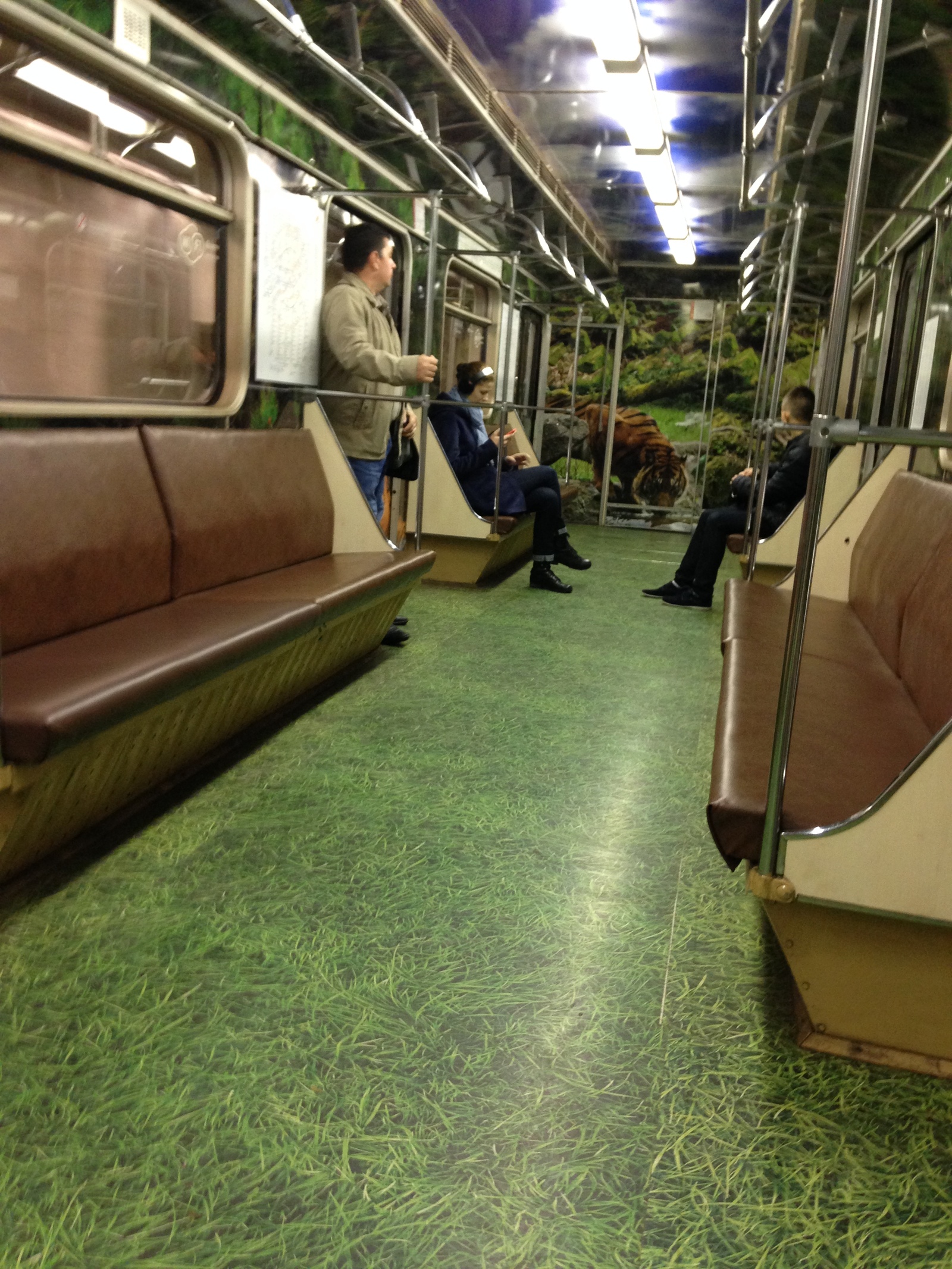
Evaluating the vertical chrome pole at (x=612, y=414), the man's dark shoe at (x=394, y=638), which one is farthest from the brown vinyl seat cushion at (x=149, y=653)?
the vertical chrome pole at (x=612, y=414)

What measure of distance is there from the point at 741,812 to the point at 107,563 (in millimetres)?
1876

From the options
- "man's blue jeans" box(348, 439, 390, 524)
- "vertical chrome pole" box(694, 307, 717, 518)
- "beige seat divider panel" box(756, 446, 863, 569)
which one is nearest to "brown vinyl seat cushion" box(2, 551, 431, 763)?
"man's blue jeans" box(348, 439, 390, 524)

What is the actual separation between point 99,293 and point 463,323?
17.2ft

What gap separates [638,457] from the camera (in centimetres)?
1097

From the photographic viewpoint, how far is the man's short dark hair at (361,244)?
488 centimetres

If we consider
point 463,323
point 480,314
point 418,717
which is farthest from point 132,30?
point 480,314

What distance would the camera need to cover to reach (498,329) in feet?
29.4

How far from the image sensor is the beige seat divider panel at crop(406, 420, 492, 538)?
6355 mm

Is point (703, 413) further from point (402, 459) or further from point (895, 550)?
point (895, 550)

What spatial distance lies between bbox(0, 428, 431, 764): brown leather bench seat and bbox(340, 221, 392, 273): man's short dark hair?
130cm

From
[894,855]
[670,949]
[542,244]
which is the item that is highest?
[542,244]

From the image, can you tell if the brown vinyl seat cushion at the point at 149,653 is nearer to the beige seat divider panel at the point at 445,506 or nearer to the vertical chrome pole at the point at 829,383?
the vertical chrome pole at the point at 829,383

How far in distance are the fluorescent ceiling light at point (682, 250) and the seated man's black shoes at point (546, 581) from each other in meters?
3.97

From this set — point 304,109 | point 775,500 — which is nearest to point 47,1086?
point 304,109
